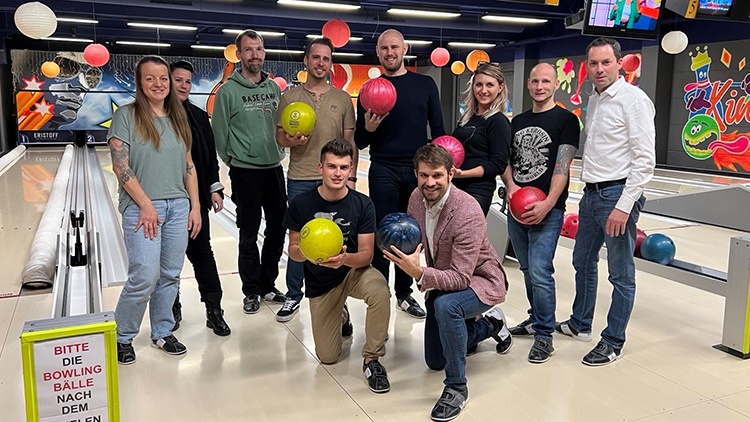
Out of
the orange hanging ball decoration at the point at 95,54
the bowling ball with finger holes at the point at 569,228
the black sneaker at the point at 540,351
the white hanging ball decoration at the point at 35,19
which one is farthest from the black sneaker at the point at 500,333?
the orange hanging ball decoration at the point at 95,54

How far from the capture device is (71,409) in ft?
5.26

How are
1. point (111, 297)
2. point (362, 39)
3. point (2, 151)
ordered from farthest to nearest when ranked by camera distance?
point (362, 39)
point (2, 151)
point (111, 297)

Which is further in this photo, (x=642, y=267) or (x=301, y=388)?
→ (x=642, y=267)

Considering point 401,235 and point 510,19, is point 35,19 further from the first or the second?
point 510,19

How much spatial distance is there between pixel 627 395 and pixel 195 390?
5.11 ft

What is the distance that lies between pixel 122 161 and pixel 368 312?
1.08 meters

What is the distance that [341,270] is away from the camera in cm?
243

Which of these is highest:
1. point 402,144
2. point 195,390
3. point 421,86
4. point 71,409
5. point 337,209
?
point 421,86

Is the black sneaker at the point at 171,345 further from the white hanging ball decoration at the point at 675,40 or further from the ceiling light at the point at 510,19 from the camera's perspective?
the ceiling light at the point at 510,19

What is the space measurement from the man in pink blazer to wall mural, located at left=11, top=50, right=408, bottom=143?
42.4ft

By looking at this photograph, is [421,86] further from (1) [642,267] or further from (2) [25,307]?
(2) [25,307]

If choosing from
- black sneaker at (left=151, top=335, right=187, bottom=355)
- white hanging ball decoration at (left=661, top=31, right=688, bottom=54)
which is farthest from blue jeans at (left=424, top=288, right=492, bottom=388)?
white hanging ball decoration at (left=661, top=31, right=688, bottom=54)

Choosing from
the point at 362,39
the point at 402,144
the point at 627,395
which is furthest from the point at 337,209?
the point at 362,39

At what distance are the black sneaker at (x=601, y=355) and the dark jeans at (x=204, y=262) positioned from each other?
164cm
